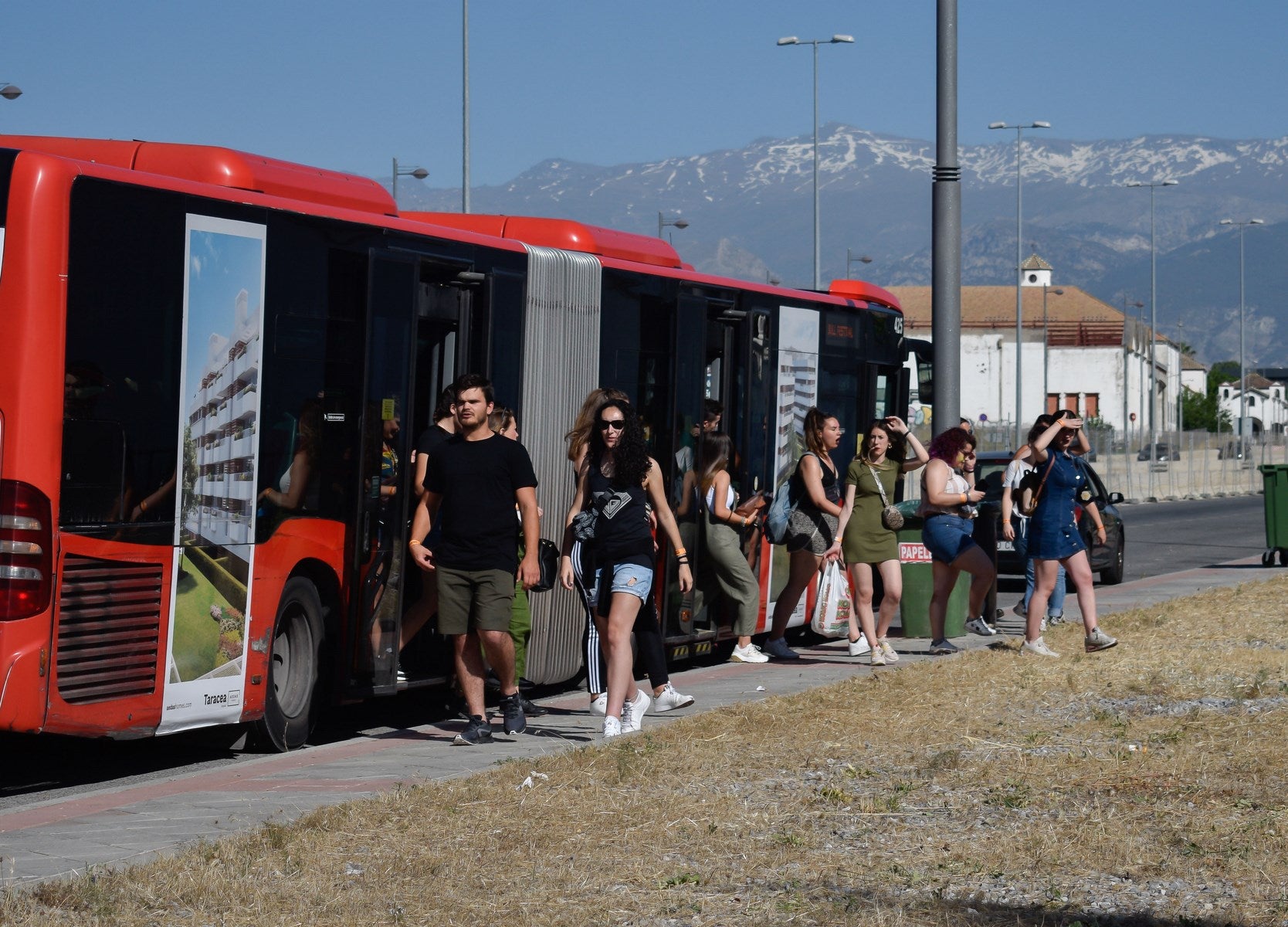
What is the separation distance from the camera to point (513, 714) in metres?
9.80

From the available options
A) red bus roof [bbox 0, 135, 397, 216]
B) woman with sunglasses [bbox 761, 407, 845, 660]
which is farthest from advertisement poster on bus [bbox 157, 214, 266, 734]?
woman with sunglasses [bbox 761, 407, 845, 660]

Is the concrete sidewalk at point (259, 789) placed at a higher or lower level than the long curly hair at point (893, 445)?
lower

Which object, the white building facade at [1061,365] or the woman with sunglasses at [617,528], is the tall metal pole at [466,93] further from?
the white building facade at [1061,365]

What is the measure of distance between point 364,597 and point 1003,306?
5371 inches

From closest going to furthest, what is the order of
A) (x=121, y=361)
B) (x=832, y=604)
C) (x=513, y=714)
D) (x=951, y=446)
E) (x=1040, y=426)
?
(x=121, y=361) → (x=513, y=714) → (x=1040, y=426) → (x=951, y=446) → (x=832, y=604)

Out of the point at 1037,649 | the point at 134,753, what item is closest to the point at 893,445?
the point at 1037,649

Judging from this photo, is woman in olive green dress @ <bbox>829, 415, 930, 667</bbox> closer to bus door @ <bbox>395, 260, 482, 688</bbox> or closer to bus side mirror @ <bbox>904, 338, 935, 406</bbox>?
bus door @ <bbox>395, 260, 482, 688</bbox>

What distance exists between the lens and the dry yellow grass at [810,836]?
585cm

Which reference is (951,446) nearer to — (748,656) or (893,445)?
(893,445)

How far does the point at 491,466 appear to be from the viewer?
371 inches

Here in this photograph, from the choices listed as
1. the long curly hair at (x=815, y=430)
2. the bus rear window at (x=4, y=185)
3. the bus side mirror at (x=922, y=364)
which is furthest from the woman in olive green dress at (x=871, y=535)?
the bus rear window at (x=4, y=185)

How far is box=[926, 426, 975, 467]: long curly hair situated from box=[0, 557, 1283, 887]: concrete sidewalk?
6.89 feet

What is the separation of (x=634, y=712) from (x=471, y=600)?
1.06 meters

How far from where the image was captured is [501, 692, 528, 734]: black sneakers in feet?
32.1
